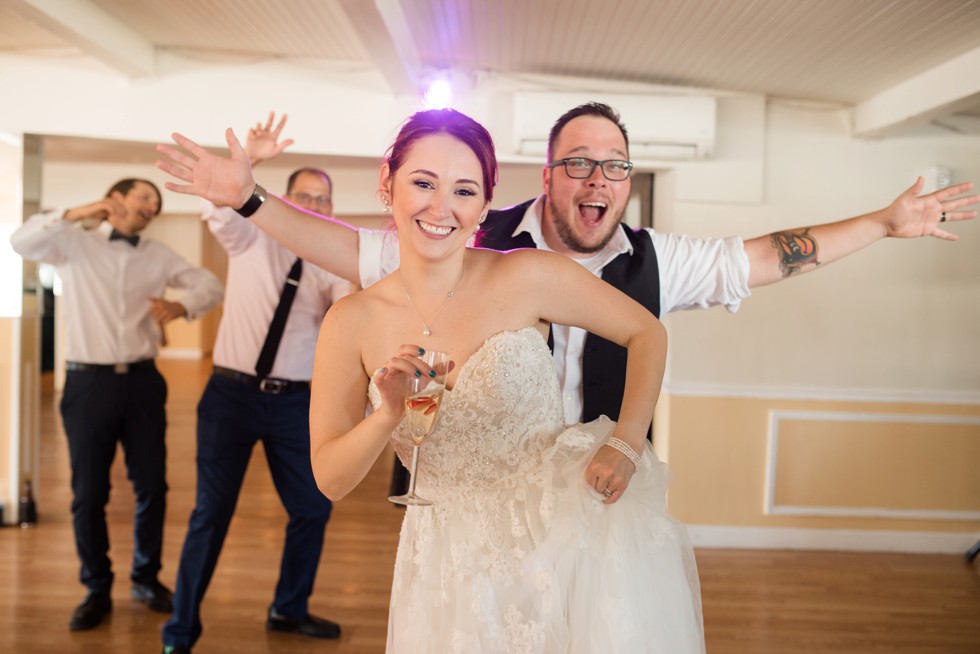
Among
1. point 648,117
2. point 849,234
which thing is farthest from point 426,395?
point 648,117

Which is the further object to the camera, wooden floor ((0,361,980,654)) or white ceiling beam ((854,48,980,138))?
white ceiling beam ((854,48,980,138))

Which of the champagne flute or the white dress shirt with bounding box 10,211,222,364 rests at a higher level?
the white dress shirt with bounding box 10,211,222,364

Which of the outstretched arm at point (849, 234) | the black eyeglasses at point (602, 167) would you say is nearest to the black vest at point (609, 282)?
the black eyeglasses at point (602, 167)

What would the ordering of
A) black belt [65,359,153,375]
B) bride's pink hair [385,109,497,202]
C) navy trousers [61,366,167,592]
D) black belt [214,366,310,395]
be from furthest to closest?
black belt [65,359,153,375] < navy trousers [61,366,167,592] < black belt [214,366,310,395] < bride's pink hair [385,109,497,202]

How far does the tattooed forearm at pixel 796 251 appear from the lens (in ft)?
8.48

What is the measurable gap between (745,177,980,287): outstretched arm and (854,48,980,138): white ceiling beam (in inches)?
77.7

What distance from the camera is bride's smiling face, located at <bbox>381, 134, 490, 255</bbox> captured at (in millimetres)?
1768

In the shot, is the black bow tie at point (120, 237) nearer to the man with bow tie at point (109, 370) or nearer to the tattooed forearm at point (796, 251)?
the man with bow tie at point (109, 370)

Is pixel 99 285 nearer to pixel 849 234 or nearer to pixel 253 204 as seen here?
pixel 253 204

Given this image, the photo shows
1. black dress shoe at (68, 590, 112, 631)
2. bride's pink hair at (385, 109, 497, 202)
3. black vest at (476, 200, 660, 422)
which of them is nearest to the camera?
bride's pink hair at (385, 109, 497, 202)

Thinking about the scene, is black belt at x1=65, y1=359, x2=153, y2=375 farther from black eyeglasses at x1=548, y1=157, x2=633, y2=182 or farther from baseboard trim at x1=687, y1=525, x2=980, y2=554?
baseboard trim at x1=687, y1=525, x2=980, y2=554

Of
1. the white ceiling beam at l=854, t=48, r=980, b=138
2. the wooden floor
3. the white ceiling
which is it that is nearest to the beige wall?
the wooden floor

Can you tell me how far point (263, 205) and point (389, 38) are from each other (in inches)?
74.5

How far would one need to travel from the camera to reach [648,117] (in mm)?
5184
